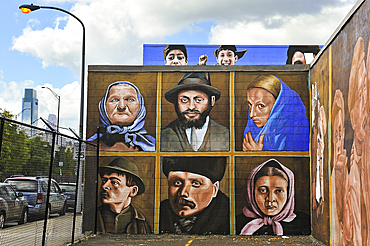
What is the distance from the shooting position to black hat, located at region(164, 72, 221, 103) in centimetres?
1248

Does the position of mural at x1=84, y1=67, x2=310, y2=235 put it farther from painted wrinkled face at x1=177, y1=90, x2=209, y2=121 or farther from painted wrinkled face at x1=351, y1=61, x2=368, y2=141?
painted wrinkled face at x1=351, y1=61, x2=368, y2=141

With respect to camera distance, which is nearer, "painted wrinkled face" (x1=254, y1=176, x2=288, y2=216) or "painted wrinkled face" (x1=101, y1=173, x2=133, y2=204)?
"painted wrinkled face" (x1=254, y1=176, x2=288, y2=216)

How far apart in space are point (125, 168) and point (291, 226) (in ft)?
17.9

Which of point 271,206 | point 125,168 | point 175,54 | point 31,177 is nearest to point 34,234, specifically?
point 31,177

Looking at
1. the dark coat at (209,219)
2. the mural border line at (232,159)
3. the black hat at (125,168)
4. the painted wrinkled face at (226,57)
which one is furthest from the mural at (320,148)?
the painted wrinkled face at (226,57)

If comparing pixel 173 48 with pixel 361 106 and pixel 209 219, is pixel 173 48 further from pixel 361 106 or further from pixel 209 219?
pixel 361 106

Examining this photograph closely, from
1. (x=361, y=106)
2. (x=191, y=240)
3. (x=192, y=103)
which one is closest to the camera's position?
(x=361, y=106)

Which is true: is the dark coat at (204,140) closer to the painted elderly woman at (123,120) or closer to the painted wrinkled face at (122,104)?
the painted elderly woman at (123,120)

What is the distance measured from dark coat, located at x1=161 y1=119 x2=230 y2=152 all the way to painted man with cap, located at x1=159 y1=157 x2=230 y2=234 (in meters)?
0.33

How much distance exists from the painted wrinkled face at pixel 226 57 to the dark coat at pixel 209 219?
975 inches

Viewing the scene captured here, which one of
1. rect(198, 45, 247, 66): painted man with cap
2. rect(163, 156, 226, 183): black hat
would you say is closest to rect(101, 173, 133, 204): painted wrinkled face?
rect(163, 156, 226, 183): black hat

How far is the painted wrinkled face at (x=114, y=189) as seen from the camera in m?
12.2

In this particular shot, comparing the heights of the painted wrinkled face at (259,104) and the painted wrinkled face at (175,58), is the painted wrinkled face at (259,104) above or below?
below

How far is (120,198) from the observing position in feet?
40.1
